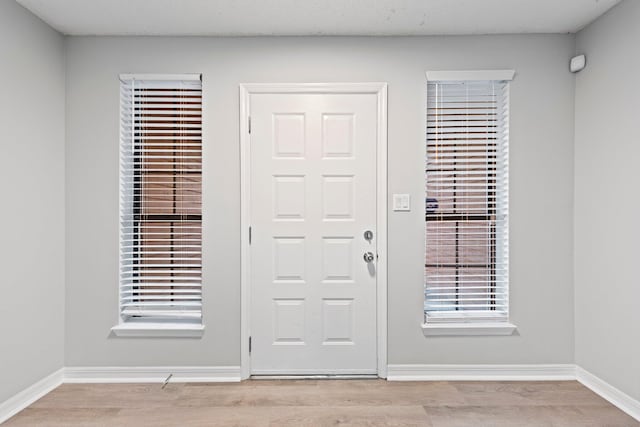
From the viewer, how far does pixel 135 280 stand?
296 cm

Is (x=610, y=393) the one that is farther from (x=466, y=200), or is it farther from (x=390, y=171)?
(x=390, y=171)

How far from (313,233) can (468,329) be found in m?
1.29

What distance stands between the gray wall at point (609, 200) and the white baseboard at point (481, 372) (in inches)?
7.6

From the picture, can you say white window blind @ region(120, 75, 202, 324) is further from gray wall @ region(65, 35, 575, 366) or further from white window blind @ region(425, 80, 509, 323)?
white window blind @ region(425, 80, 509, 323)

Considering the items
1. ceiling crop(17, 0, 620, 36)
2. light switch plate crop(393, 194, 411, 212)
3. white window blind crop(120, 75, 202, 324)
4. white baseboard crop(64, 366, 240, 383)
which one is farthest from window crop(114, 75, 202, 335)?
light switch plate crop(393, 194, 411, 212)

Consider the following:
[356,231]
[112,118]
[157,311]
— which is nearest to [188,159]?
[112,118]

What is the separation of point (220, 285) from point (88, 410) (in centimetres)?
107

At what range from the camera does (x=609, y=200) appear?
8.41ft

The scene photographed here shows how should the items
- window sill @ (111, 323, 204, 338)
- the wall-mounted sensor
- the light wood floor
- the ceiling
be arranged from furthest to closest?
window sill @ (111, 323, 204, 338) < the wall-mounted sensor < the ceiling < the light wood floor

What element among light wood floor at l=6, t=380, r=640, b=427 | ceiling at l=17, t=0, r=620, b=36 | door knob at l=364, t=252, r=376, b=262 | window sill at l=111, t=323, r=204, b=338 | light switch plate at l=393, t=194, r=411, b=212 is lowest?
light wood floor at l=6, t=380, r=640, b=427

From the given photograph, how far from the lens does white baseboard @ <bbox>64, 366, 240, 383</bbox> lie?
2.86 metres

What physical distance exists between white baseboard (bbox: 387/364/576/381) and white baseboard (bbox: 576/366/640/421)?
82 mm

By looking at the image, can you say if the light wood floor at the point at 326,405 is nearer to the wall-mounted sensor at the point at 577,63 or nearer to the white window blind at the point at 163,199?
the white window blind at the point at 163,199

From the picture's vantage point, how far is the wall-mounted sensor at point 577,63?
108 inches
